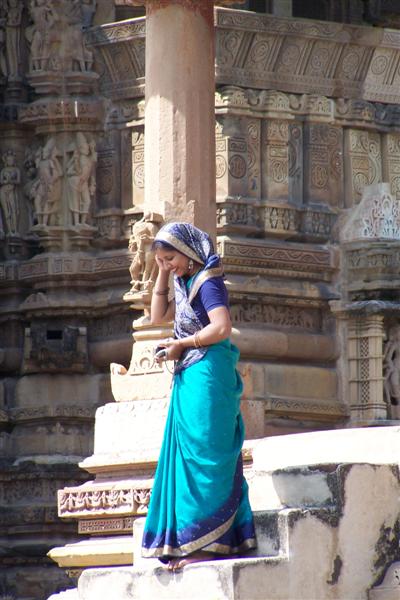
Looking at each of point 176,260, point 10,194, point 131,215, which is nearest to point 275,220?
point 131,215

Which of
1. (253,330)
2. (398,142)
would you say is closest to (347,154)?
(398,142)

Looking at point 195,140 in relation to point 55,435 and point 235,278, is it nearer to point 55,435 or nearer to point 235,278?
point 235,278

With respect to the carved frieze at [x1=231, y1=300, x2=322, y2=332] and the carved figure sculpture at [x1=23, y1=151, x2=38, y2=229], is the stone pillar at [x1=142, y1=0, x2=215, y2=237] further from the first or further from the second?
the carved figure sculpture at [x1=23, y1=151, x2=38, y2=229]

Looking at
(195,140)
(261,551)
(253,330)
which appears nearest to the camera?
(261,551)

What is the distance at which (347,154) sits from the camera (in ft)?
61.6

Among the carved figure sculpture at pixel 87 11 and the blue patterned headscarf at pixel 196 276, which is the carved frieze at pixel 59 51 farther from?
the blue patterned headscarf at pixel 196 276

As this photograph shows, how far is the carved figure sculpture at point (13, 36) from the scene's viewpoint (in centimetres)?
1903

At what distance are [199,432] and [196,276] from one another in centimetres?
87

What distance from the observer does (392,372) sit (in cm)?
1825

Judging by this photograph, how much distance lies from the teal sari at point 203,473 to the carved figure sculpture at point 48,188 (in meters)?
6.87

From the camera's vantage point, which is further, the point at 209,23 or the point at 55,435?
the point at 55,435

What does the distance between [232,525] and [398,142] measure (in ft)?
25.6

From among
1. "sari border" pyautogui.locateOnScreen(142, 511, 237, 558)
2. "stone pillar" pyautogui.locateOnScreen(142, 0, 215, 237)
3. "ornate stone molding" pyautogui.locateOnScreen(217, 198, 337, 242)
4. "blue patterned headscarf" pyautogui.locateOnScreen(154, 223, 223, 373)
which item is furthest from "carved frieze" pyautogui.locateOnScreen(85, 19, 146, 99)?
"sari border" pyautogui.locateOnScreen(142, 511, 237, 558)

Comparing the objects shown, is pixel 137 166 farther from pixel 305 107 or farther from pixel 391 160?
pixel 391 160
